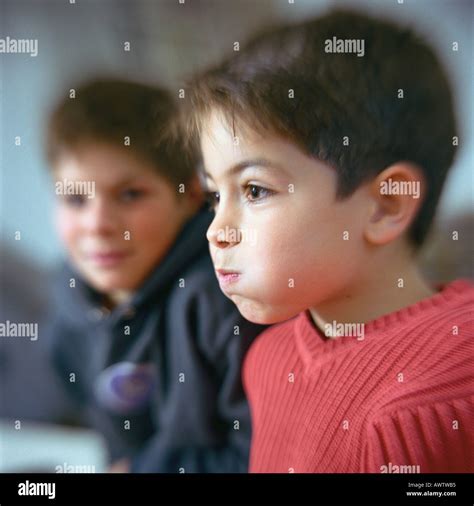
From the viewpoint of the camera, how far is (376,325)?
810 mm

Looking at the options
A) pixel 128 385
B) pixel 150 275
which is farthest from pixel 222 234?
pixel 128 385

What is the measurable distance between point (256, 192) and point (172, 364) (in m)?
0.30

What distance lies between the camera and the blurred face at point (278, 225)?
0.79m

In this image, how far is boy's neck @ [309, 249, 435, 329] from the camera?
82 centimetres

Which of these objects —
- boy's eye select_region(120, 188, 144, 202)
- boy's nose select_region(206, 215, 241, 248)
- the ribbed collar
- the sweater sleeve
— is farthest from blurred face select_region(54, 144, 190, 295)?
the sweater sleeve

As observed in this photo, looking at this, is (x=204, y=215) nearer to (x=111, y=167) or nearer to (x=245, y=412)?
(x=111, y=167)

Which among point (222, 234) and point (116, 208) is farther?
point (116, 208)

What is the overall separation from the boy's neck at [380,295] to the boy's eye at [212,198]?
0.20m

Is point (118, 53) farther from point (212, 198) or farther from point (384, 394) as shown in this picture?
point (384, 394)

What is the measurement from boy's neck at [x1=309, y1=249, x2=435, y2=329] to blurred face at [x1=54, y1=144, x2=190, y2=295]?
10.4 inches

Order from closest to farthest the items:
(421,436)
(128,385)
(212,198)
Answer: (421,436) < (212,198) < (128,385)

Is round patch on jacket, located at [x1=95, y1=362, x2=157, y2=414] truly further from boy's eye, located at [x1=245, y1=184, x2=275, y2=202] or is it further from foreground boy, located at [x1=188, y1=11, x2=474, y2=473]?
boy's eye, located at [x1=245, y1=184, x2=275, y2=202]

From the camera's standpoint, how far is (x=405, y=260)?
0.83 meters

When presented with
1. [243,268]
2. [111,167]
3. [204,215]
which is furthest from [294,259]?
[111,167]
